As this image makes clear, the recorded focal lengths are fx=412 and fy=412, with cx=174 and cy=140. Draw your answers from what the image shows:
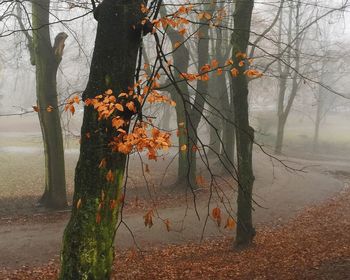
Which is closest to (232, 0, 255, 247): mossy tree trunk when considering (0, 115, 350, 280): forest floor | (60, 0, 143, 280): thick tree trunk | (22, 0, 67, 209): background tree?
(0, 115, 350, 280): forest floor

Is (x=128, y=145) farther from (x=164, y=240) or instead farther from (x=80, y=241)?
(x=164, y=240)

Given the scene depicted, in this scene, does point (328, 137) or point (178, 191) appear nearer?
point (178, 191)

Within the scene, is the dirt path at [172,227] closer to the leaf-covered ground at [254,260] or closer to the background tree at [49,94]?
the leaf-covered ground at [254,260]

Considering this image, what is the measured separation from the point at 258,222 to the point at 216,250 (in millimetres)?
3688

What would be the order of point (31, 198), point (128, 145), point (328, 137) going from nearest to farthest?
point (128, 145), point (31, 198), point (328, 137)

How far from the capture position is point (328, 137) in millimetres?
41906

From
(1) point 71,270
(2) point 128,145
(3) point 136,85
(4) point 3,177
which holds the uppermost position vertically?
(3) point 136,85

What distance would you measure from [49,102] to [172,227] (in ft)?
19.3

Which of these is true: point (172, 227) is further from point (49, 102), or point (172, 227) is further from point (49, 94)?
point (49, 94)

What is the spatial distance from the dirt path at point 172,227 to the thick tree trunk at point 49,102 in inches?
69.1

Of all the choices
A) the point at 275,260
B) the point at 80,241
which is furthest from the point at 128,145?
the point at 275,260

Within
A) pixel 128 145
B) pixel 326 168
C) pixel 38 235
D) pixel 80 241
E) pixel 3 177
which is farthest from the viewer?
pixel 326 168

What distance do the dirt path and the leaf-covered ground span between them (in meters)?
0.79

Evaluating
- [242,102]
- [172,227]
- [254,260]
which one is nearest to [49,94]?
[172,227]
